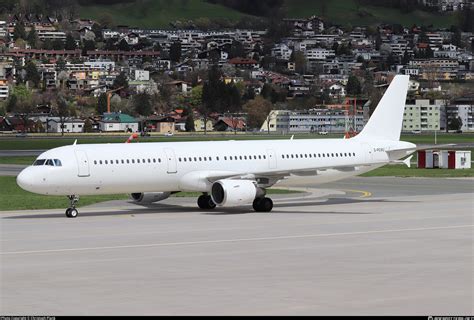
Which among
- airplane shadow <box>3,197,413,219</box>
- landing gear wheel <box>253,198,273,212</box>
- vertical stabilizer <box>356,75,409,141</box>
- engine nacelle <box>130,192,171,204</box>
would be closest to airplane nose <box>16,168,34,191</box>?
airplane shadow <box>3,197,413,219</box>

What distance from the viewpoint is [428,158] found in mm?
96000

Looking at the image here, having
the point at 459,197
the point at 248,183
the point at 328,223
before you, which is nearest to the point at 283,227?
the point at 328,223

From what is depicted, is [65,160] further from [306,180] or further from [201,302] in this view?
[201,302]

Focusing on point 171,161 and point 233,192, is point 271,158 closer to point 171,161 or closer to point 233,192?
point 233,192

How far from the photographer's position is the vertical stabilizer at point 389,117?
62.5 m

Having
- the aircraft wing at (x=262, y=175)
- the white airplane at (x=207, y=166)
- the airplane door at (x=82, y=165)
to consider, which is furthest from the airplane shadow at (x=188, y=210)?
the airplane door at (x=82, y=165)

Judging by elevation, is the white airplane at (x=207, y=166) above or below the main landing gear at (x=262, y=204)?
above

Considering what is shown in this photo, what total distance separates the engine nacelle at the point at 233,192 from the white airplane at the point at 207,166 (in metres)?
0.05

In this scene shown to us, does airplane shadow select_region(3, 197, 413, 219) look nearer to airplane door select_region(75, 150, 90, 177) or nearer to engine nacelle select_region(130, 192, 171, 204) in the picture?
engine nacelle select_region(130, 192, 171, 204)

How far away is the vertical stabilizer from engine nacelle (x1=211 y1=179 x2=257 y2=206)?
10.3 meters

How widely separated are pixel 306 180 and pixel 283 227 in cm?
1158

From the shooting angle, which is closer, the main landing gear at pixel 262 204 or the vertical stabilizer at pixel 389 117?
the main landing gear at pixel 262 204

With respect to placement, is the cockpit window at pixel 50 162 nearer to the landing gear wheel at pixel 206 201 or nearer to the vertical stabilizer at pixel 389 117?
the landing gear wheel at pixel 206 201

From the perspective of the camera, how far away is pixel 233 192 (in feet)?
176
